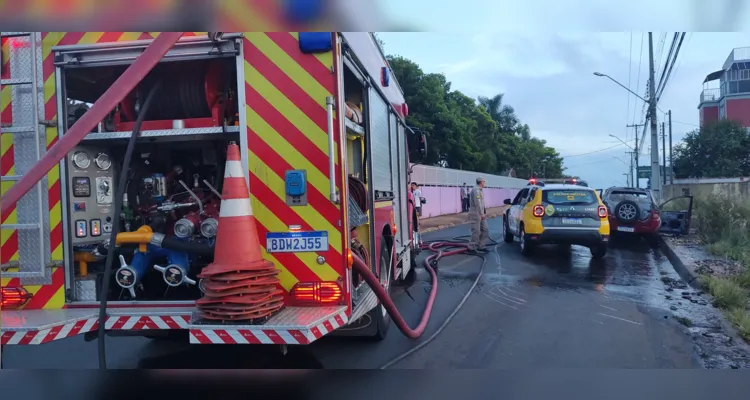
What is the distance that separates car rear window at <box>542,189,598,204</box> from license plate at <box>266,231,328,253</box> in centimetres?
857

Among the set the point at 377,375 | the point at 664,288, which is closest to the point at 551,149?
the point at 664,288

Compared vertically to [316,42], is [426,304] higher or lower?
lower

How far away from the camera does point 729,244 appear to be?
11.5m

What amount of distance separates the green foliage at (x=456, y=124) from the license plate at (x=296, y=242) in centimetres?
1174

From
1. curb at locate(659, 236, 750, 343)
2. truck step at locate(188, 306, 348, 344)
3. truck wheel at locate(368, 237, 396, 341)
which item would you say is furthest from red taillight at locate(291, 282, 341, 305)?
curb at locate(659, 236, 750, 343)

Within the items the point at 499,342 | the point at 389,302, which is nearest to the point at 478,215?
the point at 499,342

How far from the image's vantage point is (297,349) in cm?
548

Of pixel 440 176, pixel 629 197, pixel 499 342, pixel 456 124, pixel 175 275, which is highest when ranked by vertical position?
pixel 456 124

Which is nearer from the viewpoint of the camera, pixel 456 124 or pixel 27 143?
pixel 27 143

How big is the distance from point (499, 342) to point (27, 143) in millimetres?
4630

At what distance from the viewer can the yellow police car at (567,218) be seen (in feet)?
36.7

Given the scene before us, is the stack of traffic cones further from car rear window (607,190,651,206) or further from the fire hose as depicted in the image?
car rear window (607,190,651,206)

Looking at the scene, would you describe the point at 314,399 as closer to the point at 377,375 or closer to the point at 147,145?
the point at 377,375

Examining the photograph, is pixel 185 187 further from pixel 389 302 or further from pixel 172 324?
pixel 389 302
